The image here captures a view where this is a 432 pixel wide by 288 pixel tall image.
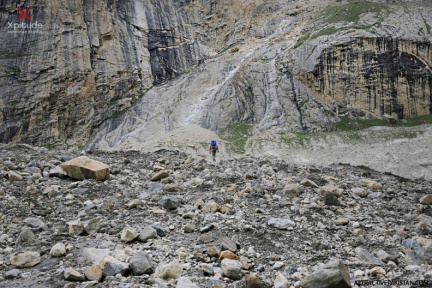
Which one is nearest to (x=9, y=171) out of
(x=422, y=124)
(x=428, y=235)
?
(x=428, y=235)

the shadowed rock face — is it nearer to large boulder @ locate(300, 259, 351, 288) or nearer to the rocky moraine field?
the rocky moraine field

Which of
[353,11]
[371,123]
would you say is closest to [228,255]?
[371,123]

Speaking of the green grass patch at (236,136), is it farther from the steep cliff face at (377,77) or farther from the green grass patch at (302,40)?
the green grass patch at (302,40)

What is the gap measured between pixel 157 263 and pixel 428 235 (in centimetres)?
673

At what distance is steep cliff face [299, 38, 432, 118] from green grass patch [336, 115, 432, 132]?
4.16ft

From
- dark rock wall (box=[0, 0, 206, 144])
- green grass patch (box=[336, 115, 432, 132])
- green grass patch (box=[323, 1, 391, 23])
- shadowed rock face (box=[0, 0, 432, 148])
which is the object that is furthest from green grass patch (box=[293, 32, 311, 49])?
dark rock wall (box=[0, 0, 206, 144])

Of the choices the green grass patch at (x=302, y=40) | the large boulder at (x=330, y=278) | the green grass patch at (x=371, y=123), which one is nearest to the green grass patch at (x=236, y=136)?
the green grass patch at (x=371, y=123)

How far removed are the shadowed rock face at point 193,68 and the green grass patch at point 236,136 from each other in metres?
1.93

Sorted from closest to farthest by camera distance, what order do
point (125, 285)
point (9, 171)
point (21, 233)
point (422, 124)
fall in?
point (125, 285), point (21, 233), point (9, 171), point (422, 124)

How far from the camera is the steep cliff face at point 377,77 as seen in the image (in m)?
48.1

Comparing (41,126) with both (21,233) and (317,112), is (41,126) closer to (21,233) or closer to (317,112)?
(317,112)

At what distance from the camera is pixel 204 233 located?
8.18 meters

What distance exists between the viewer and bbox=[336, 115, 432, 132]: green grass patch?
46000 mm

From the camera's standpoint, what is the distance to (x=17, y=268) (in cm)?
647
